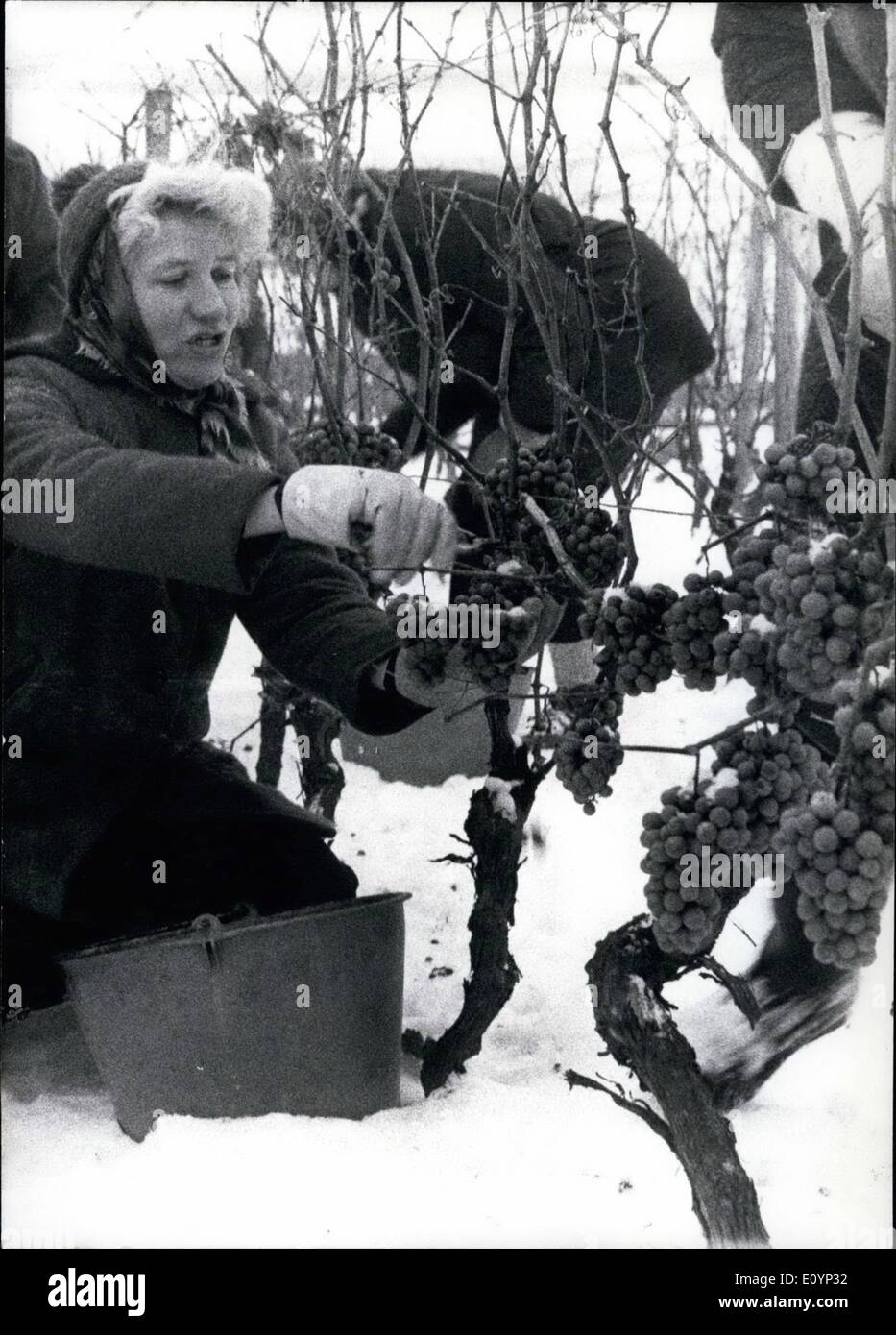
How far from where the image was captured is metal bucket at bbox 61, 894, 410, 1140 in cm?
132

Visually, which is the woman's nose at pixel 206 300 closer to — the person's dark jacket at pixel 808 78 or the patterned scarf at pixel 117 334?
the patterned scarf at pixel 117 334

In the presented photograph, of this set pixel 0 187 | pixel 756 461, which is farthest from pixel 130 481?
pixel 756 461

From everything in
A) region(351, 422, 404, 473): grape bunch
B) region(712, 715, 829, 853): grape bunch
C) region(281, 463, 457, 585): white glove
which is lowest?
region(712, 715, 829, 853): grape bunch

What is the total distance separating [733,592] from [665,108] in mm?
576

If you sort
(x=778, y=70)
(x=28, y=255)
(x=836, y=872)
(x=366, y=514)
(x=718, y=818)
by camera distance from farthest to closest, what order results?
(x=28, y=255), (x=778, y=70), (x=366, y=514), (x=718, y=818), (x=836, y=872)

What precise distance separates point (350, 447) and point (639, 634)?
441mm

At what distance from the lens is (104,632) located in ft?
4.57

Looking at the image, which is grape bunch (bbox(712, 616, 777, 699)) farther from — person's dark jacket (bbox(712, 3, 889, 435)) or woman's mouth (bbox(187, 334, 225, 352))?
woman's mouth (bbox(187, 334, 225, 352))

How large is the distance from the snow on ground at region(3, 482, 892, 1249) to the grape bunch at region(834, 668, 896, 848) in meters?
0.31

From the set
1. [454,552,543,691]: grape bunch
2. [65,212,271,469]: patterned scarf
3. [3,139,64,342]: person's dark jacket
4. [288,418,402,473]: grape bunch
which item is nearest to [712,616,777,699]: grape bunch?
[454,552,543,691]: grape bunch

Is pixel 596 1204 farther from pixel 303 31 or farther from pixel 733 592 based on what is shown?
pixel 303 31

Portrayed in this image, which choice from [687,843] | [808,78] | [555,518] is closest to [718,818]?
[687,843]

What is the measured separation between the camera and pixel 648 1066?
1.26 m

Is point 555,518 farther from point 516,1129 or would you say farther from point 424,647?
point 516,1129
